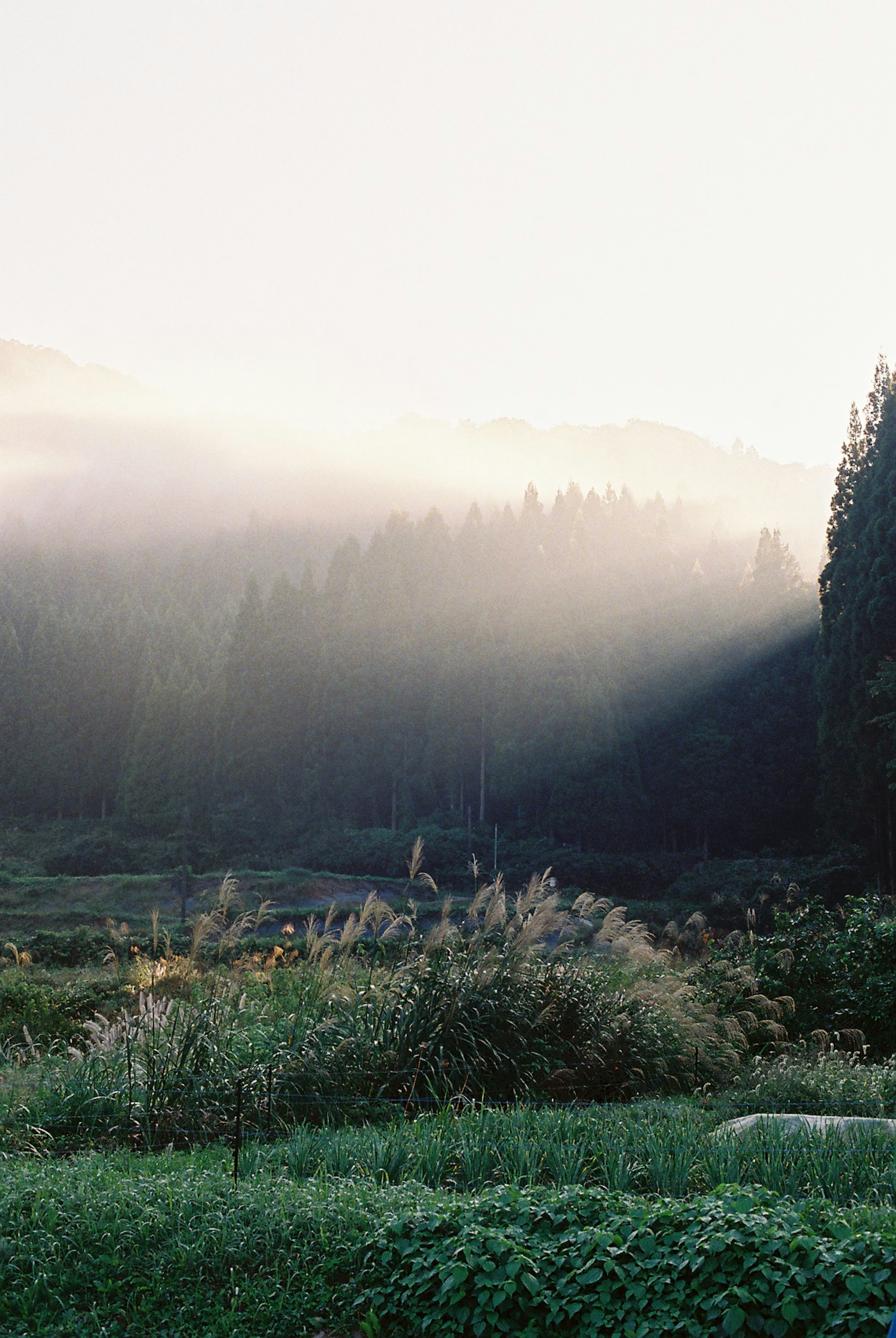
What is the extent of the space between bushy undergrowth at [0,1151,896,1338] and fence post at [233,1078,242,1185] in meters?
0.44

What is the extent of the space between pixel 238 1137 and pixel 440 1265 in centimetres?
159

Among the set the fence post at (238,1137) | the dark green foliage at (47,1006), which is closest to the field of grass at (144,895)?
the dark green foliage at (47,1006)

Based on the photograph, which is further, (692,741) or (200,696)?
(200,696)

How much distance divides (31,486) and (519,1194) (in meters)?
125

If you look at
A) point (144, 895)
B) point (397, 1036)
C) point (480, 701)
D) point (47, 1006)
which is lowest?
point (144, 895)

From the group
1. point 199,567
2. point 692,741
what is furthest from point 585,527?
point 199,567

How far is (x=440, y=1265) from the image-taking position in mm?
4297

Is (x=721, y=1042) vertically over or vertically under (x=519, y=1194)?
under

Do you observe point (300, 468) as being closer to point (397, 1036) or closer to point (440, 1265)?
point (397, 1036)

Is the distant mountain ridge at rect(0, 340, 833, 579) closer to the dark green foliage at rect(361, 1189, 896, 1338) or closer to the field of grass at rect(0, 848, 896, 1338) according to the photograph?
the field of grass at rect(0, 848, 896, 1338)

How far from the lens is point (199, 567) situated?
9356cm

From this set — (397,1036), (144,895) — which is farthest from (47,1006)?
(144,895)

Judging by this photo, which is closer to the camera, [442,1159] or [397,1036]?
[442,1159]

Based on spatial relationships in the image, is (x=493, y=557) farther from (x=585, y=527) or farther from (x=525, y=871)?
(x=525, y=871)
